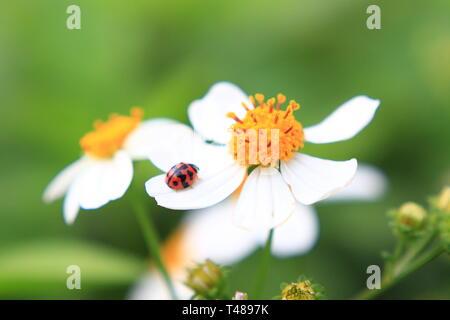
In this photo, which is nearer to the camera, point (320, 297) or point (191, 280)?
point (320, 297)

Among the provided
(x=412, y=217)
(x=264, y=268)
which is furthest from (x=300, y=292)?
(x=412, y=217)

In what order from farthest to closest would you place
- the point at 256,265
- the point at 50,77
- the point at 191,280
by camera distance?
the point at 50,77 → the point at 256,265 → the point at 191,280

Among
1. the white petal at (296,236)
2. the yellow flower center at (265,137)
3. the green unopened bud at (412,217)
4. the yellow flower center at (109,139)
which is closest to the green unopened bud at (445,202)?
the green unopened bud at (412,217)

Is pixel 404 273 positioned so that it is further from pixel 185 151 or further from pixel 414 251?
pixel 185 151
